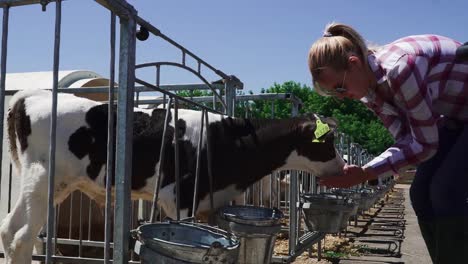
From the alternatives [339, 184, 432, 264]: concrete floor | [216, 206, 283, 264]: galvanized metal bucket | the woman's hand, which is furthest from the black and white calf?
[339, 184, 432, 264]: concrete floor

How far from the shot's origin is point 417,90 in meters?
2.06

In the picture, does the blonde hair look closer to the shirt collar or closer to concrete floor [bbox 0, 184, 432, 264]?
the shirt collar

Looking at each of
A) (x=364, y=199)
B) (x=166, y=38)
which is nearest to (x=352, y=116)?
(x=364, y=199)

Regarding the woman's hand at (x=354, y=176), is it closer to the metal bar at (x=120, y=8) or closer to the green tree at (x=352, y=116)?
the metal bar at (x=120, y=8)

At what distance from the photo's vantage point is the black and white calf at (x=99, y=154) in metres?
4.14

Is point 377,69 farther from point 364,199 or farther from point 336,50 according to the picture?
point 364,199

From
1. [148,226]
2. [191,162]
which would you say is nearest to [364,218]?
[191,162]

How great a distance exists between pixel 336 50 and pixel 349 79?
0.45ft

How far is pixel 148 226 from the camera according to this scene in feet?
7.04

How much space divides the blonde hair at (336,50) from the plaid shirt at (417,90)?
0.25 ft

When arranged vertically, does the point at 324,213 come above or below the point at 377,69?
below

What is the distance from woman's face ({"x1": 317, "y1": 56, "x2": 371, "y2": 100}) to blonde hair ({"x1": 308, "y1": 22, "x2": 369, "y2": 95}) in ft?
0.07

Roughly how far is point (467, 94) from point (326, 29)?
658mm

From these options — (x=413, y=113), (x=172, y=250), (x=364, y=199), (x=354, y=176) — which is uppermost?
(x=413, y=113)
